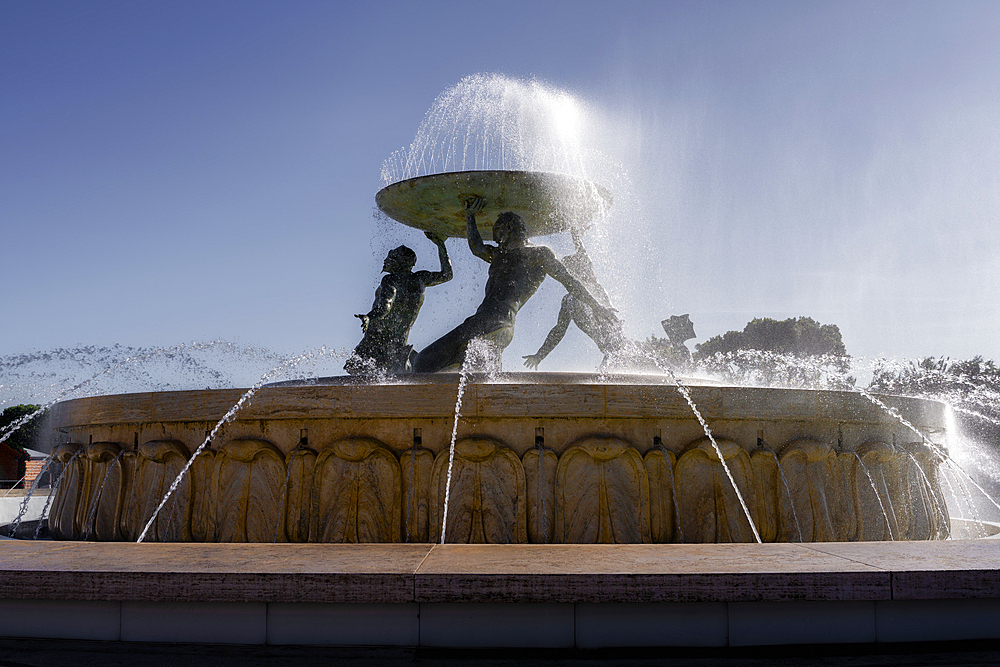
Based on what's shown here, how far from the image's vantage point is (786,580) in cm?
294

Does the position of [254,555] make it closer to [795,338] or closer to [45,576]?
[45,576]

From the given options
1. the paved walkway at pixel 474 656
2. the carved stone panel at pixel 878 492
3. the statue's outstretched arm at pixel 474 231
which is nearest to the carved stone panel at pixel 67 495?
the paved walkway at pixel 474 656

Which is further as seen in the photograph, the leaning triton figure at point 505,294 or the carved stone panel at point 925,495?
the leaning triton figure at point 505,294

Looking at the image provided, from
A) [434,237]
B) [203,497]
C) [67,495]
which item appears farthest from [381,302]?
[203,497]

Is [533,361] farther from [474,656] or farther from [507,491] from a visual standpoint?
[474,656]

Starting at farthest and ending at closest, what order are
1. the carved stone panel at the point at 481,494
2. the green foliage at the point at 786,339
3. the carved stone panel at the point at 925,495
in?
the green foliage at the point at 786,339 → the carved stone panel at the point at 925,495 → the carved stone panel at the point at 481,494

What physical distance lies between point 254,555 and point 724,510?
9.91ft

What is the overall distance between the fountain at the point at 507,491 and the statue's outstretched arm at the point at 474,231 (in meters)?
4.65

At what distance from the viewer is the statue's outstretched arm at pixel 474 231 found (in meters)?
9.83

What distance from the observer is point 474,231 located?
33.0 feet

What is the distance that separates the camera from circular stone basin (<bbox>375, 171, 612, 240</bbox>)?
959cm

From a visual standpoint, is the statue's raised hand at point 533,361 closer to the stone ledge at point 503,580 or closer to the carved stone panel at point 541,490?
the carved stone panel at point 541,490

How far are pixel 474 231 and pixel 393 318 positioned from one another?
1499 millimetres

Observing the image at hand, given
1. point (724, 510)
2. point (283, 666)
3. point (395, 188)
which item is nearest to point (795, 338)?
point (395, 188)
